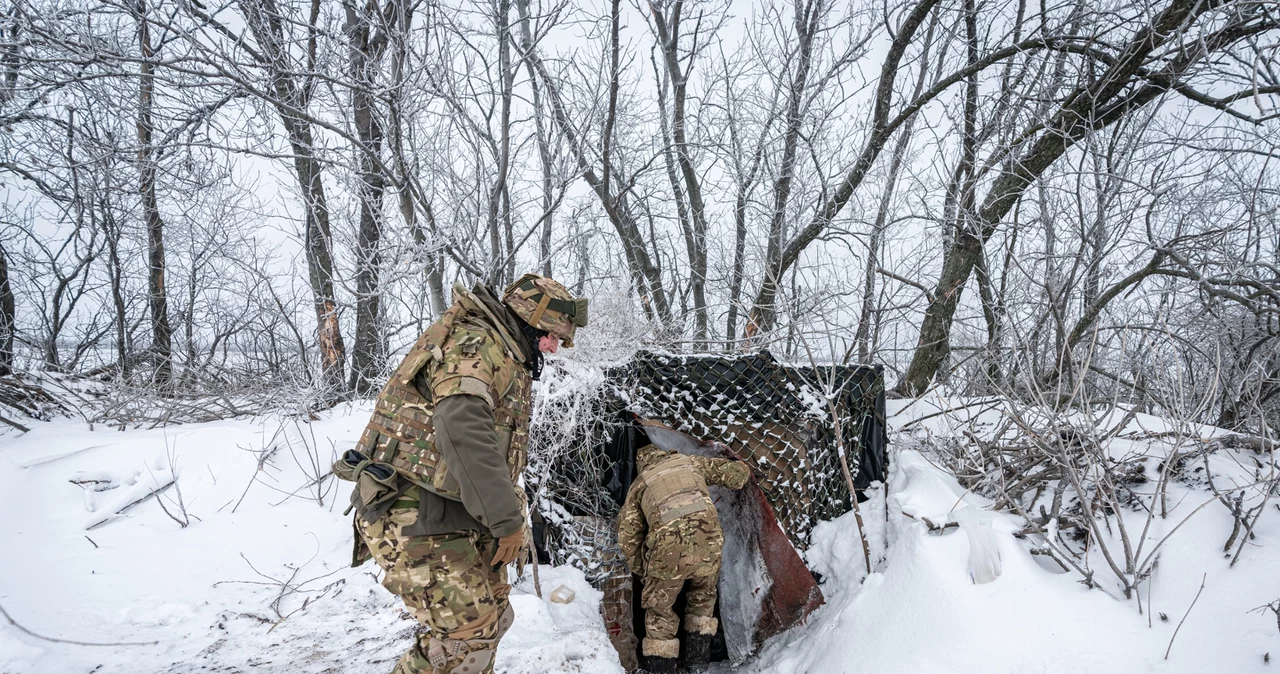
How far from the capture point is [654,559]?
3.07m

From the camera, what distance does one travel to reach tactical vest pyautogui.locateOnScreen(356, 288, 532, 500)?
2334 millimetres

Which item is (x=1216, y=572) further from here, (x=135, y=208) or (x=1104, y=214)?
(x=135, y=208)

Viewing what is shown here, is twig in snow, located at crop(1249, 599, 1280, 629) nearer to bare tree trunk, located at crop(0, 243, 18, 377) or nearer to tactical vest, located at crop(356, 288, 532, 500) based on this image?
tactical vest, located at crop(356, 288, 532, 500)

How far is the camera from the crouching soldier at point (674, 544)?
9.80 feet

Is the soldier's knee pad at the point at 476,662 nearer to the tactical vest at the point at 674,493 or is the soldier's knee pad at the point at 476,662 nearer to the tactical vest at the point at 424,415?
the tactical vest at the point at 424,415

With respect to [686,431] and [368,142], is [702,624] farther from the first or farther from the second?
[368,142]

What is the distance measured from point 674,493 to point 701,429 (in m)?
0.51

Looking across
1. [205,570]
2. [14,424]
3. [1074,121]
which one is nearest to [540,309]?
[205,570]

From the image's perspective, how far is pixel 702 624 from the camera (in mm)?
3182

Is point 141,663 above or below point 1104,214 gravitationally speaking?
below

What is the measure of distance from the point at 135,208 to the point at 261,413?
634 cm

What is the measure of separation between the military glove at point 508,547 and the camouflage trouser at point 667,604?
989 millimetres

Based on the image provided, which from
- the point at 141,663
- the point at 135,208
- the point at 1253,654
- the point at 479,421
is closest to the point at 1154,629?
the point at 1253,654

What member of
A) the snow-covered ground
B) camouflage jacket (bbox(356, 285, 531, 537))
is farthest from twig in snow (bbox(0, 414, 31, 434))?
camouflage jacket (bbox(356, 285, 531, 537))
